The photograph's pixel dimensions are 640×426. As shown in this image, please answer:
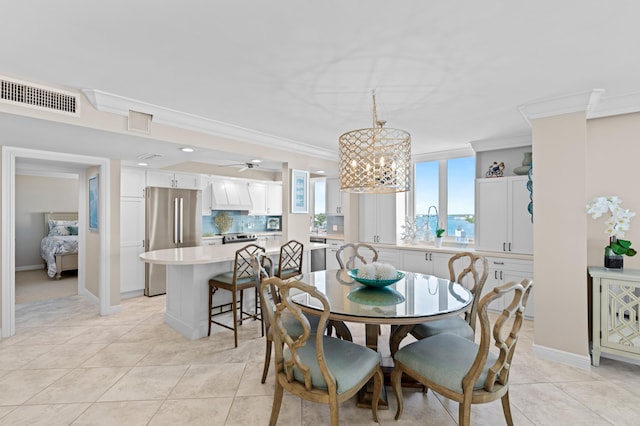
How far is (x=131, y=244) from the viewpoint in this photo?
4836 millimetres

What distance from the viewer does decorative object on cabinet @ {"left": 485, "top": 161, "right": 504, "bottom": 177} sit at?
4.35 metres

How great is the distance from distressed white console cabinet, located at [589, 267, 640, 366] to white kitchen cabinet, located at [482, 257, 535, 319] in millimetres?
1177

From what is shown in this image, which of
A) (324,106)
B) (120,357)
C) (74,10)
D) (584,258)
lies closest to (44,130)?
(74,10)

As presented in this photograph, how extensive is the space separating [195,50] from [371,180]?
58.7 inches

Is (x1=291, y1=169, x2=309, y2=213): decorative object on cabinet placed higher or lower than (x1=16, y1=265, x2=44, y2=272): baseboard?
higher

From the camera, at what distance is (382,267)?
241cm

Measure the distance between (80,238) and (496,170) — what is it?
20.3 feet

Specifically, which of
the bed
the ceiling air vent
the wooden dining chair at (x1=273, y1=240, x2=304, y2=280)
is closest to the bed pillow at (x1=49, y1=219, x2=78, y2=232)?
the bed

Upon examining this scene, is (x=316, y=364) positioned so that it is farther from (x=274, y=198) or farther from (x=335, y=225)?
(x=274, y=198)

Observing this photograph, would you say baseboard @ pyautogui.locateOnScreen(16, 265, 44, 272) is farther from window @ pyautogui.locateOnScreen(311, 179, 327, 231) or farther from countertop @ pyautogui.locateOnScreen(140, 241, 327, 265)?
window @ pyautogui.locateOnScreen(311, 179, 327, 231)

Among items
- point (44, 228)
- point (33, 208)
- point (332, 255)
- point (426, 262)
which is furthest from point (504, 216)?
point (33, 208)

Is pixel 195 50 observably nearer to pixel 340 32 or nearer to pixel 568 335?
pixel 340 32

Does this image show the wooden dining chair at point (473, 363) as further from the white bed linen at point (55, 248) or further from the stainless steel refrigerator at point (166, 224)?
the white bed linen at point (55, 248)

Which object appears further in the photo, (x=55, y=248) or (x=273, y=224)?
(x=273, y=224)
